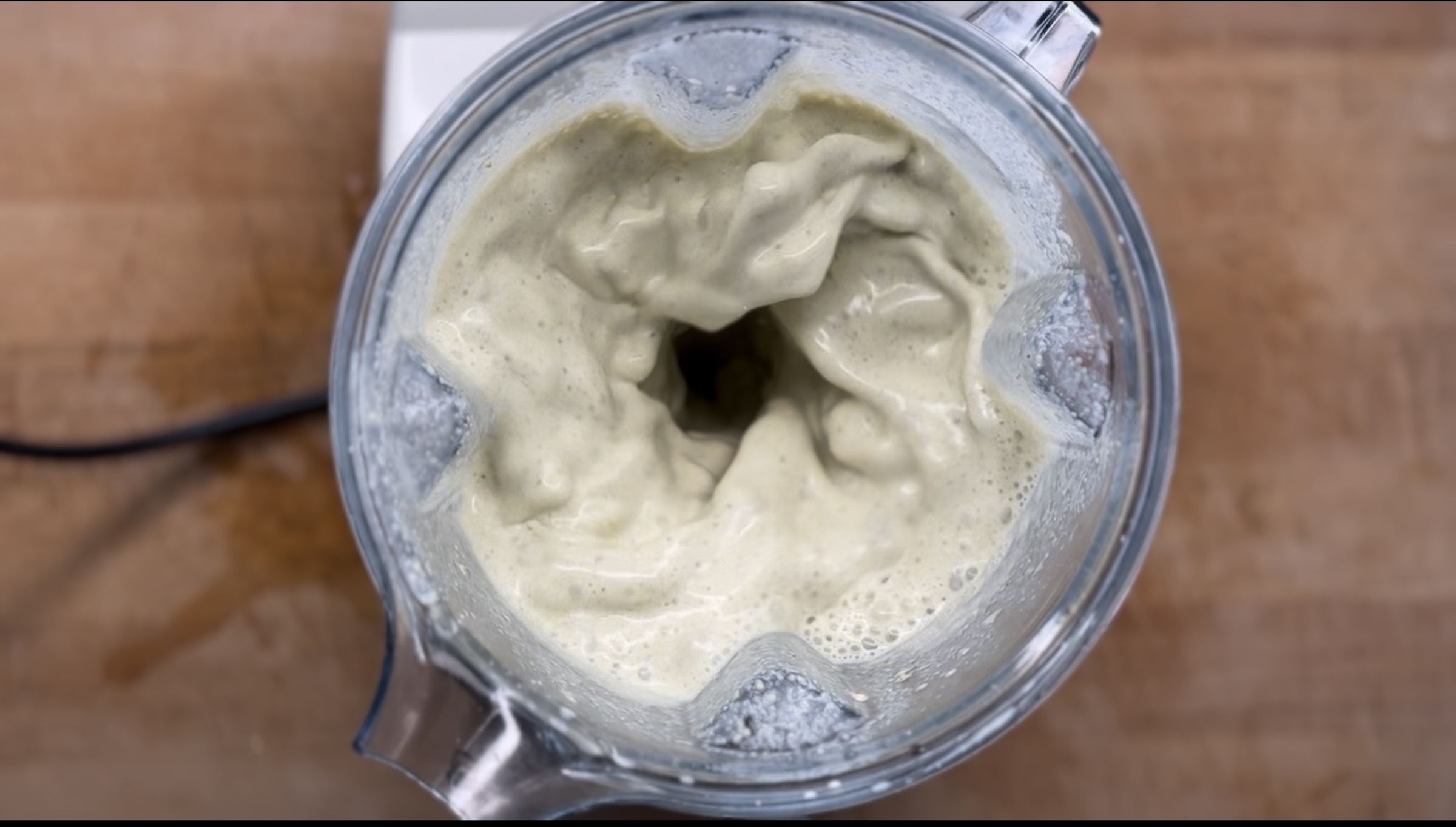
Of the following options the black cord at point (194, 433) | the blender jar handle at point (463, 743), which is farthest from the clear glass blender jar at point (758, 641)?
the black cord at point (194, 433)

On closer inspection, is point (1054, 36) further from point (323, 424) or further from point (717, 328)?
point (323, 424)

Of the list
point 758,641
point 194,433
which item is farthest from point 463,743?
point 194,433

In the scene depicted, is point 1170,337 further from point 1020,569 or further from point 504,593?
point 504,593

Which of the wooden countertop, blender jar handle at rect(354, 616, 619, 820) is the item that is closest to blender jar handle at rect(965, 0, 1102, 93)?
the wooden countertop

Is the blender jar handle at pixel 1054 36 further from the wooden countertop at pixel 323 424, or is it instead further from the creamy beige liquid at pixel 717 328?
the wooden countertop at pixel 323 424

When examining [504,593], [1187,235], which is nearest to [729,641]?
[504,593]

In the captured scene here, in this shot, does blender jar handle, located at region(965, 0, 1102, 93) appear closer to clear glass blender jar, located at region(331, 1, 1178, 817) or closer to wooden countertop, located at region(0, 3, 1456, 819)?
clear glass blender jar, located at region(331, 1, 1178, 817)

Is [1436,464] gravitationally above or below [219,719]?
above
